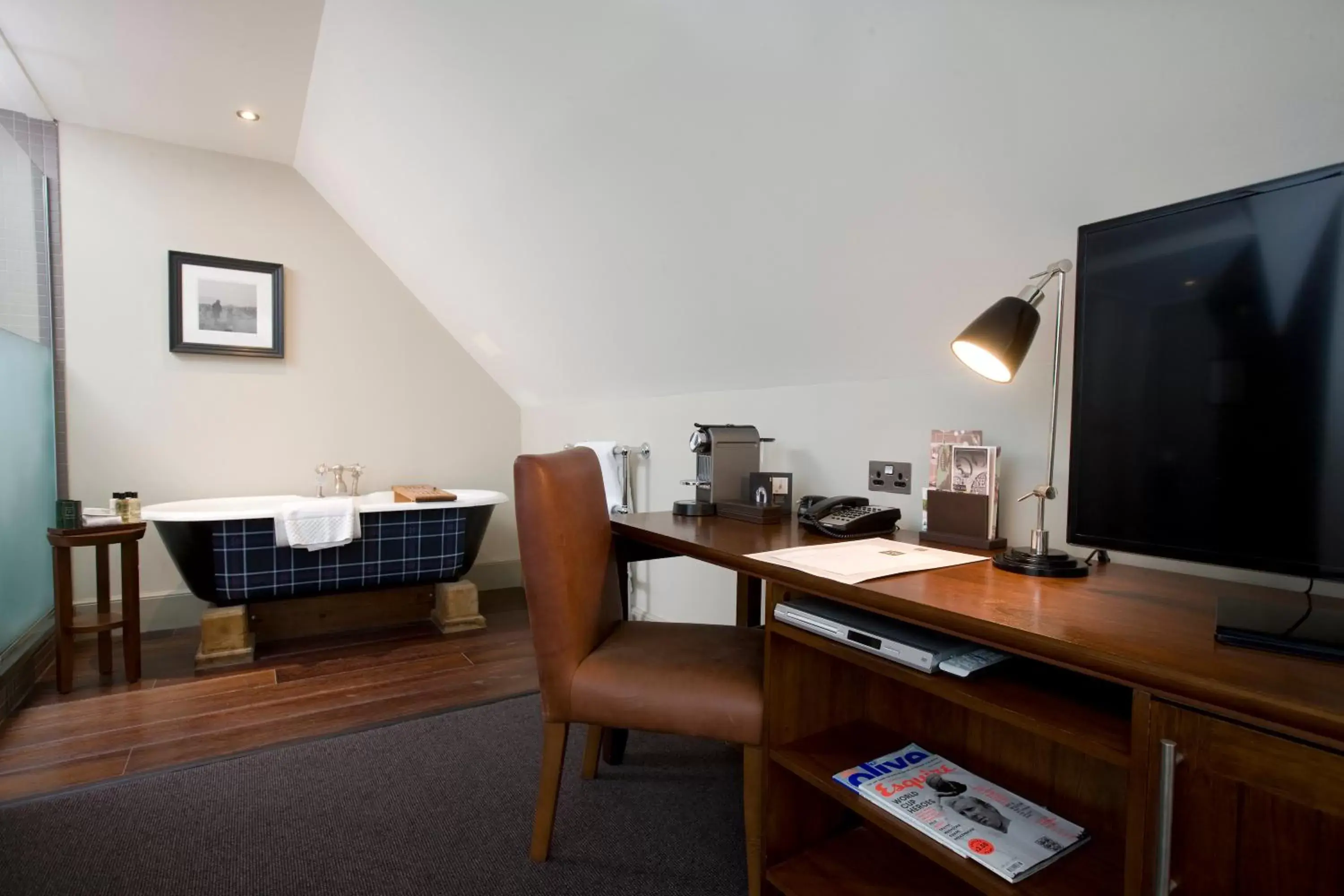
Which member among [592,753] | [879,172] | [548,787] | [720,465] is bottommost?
[592,753]

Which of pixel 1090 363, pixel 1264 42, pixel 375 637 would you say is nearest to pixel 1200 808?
pixel 1090 363

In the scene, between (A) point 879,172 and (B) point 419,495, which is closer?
(A) point 879,172

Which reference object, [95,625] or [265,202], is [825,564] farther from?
[265,202]

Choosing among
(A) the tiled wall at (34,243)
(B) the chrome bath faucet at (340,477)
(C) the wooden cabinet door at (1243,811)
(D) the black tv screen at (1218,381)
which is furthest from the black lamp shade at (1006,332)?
(B) the chrome bath faucet at (340,477)

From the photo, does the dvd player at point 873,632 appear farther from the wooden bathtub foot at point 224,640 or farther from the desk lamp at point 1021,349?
the wooden bathtub foot at point 224,640

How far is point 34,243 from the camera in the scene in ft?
9.84

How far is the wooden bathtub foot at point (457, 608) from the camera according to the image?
339 cm

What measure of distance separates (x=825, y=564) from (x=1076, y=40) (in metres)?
0.97

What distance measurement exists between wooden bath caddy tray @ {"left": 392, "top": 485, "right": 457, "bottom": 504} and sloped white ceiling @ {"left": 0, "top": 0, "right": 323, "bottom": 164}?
1.87 m

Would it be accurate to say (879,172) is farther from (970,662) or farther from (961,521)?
(970,662)

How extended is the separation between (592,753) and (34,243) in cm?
333

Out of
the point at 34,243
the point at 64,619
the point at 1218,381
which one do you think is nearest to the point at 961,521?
the point at 1218,381

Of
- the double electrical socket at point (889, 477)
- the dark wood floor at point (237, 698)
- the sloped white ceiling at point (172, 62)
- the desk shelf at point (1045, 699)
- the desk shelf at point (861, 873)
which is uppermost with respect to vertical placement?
the sloped white ceiling at point (172, 62)

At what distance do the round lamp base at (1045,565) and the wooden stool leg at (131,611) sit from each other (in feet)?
10.1
